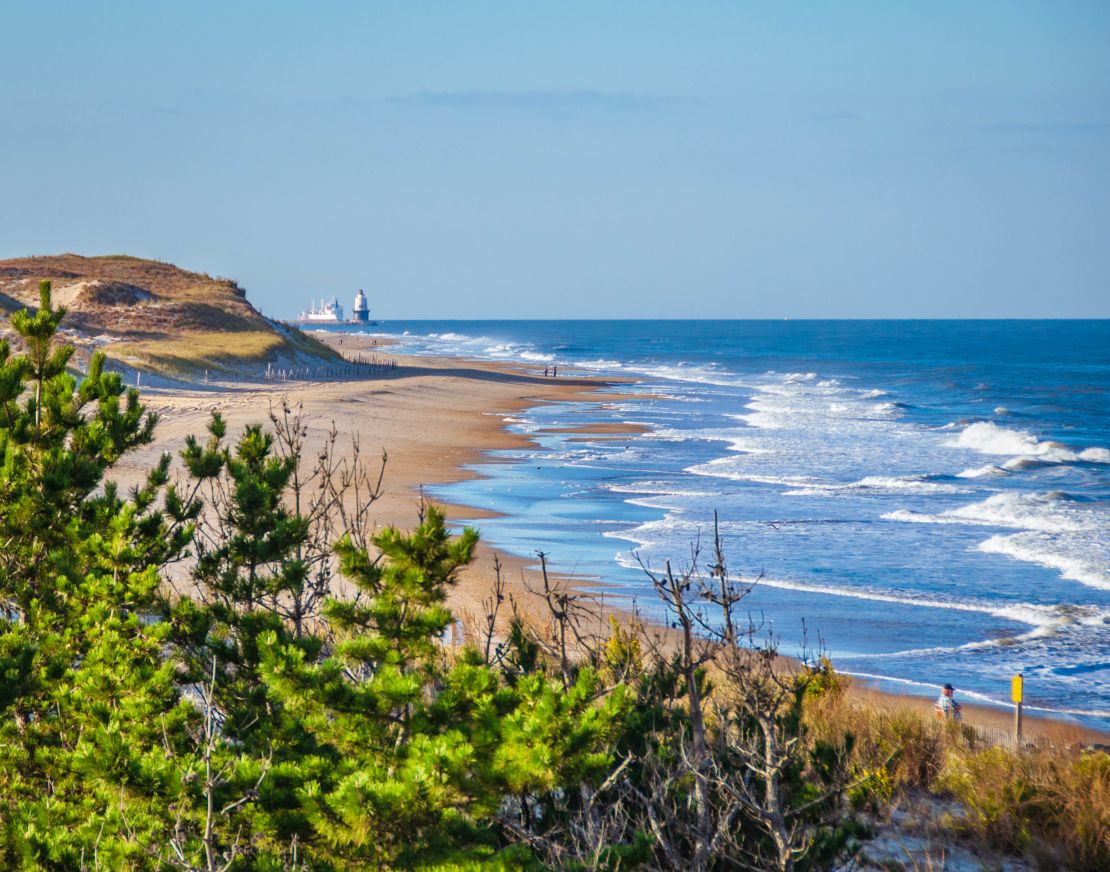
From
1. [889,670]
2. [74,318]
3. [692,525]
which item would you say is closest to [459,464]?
[692,525]

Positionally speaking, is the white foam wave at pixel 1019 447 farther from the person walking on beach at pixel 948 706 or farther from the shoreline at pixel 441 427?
the person walking on beach at pixel 948 706

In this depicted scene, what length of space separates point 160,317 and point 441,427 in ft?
116

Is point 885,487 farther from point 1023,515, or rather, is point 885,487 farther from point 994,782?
point 994,782

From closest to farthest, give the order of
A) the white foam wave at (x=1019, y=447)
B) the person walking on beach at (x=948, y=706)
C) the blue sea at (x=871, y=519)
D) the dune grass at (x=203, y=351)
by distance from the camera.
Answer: the person walking on beach at (x=948, y=706) → the blue sea at (x=871, y=519) → the white foam wave at (x=1019, y=447) → the dune grass at (x=203, y=351)

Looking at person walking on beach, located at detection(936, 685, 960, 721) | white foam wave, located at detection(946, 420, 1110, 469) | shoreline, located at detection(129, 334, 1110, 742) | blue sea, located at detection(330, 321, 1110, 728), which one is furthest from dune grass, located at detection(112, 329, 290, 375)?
person walking on beach, located at detection(936, 685, 960, 721)

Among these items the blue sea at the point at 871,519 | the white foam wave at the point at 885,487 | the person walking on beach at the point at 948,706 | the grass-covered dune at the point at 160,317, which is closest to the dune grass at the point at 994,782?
the person walking on beach at the point at 948,706

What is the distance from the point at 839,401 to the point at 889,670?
158ft

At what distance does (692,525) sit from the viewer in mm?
23344

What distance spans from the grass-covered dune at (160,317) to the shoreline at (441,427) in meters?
6.65

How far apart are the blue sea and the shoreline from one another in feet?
2.95

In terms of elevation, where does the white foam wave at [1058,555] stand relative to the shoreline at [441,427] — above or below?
below

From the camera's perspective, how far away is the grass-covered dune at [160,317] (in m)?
58.7

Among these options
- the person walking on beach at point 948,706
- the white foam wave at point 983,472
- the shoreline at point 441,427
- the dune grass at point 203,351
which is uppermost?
the dune grass at point 203,351

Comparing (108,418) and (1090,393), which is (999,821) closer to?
(108,418)
